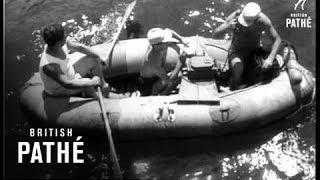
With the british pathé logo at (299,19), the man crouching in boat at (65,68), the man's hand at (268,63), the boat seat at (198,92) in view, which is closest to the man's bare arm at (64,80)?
the man crouching in boat at (65,68)

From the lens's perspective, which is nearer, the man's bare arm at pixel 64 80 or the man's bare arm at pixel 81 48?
the man's bare arm at pixel 64 80

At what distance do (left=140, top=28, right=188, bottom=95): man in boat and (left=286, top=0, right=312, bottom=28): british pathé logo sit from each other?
236 centimetres

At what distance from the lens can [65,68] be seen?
5879mm

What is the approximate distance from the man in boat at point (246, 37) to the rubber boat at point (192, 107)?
273 mm

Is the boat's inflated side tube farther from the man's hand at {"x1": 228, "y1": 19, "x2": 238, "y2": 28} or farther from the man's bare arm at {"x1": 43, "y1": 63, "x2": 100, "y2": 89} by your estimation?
the man's bare arm at {"x1": 43, "y1": 63, "x2": 100, "y2": 89}

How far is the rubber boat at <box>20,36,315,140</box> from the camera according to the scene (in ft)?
19.8

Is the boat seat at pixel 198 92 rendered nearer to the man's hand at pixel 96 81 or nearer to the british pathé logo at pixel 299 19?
the man's hand at pixel 96 81

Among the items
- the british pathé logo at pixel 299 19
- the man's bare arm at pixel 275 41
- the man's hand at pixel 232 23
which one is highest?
the british pathé logo at pixel 299 19

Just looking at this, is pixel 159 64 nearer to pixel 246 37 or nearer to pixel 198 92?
pixel 198 92

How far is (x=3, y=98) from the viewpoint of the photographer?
727cm

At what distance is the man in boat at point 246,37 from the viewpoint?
600cm

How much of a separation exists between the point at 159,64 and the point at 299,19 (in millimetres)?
3450

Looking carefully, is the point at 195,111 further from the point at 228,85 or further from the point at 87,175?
the point at 87,175

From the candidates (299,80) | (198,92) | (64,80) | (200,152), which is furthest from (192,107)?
(64,80)
